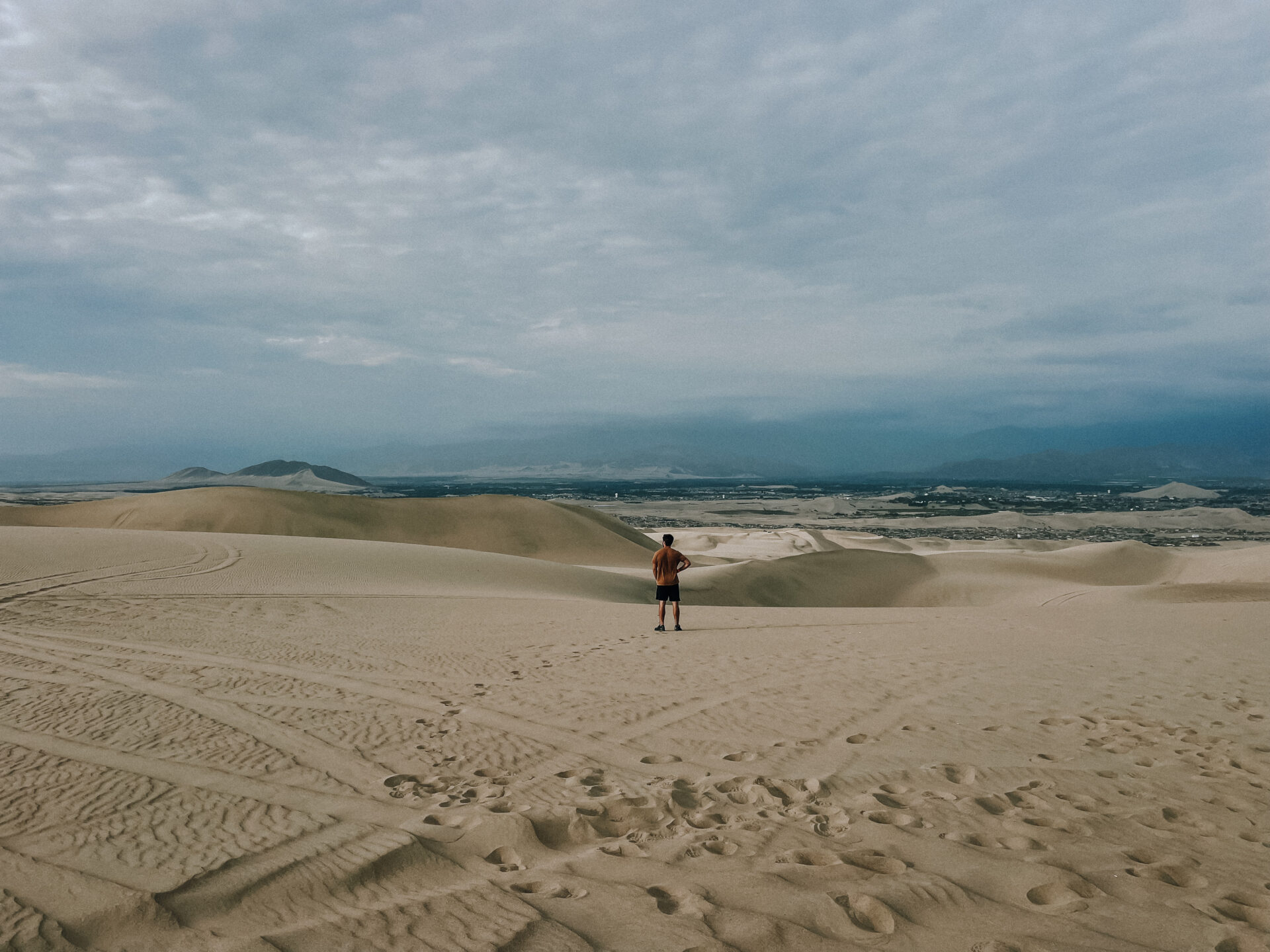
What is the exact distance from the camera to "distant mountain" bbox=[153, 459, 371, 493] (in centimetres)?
15400

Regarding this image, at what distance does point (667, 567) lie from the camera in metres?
10.9

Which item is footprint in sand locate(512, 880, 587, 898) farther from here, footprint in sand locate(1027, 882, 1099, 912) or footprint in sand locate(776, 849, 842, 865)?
footprint in sand locate(1027, 882, 1099, 912)

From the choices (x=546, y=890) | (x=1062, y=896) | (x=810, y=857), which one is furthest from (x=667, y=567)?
(x=1062, y=896)

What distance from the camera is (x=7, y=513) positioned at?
31.7 metres

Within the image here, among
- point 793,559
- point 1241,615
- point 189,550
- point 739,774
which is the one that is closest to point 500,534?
point 793,559

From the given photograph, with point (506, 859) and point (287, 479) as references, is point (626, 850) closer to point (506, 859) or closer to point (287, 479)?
point (506, 859)

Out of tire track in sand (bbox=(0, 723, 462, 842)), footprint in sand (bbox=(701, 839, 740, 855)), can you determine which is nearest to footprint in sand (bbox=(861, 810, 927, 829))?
footprint in sand (bbox=(701, 839, 740, 855))

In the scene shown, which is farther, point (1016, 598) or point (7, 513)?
point (7, 513)

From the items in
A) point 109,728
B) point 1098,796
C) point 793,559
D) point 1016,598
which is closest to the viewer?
point 1098,796

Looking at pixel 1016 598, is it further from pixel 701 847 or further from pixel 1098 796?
pixel 701 847

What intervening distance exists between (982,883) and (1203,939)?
0.77m

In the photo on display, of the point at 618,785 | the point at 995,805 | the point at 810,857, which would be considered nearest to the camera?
the point at 810,857

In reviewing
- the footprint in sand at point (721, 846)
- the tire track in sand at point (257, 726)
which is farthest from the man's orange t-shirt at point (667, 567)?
the footprint in sand at point (721, 846)

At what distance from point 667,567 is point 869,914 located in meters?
7.91
